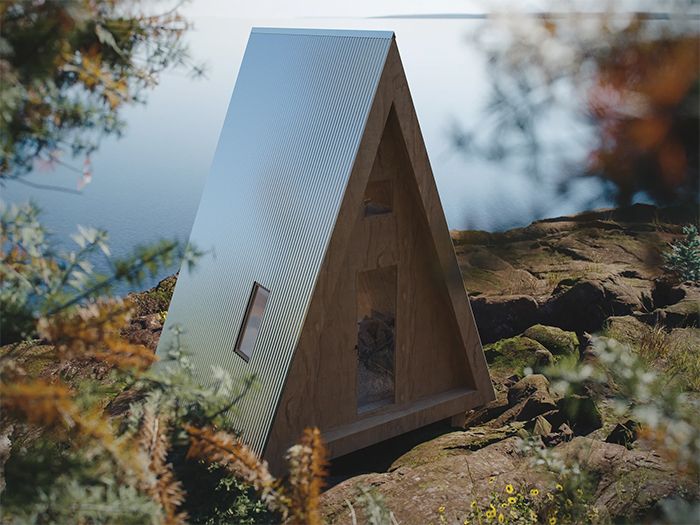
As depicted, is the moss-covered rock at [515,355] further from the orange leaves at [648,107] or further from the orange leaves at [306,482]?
the orange leaves at [648,107]

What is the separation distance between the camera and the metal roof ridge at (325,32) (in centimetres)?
439

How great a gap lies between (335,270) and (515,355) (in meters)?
2.53

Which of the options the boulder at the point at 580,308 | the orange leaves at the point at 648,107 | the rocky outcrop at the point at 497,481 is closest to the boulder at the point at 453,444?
the rocky outcrop at the point at 497,481

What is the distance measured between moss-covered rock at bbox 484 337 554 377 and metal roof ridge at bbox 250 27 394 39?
9.31ft

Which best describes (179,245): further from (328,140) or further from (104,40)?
(328,140)

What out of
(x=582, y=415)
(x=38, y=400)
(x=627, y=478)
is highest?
(x=582, y=415)

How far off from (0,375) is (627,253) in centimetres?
770

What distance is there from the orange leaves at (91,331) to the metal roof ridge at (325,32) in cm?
284

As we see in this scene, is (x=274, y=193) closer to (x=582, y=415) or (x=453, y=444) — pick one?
(x=453, y=444)

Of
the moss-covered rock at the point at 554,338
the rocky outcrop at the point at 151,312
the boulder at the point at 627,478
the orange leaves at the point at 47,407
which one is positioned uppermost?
the rocky outcrop at the point at 151,312

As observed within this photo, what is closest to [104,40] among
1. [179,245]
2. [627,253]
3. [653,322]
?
[179,245]

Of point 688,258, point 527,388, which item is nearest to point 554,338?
point 527,388

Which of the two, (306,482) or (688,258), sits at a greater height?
(688,258)

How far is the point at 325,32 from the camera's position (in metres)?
5.11
